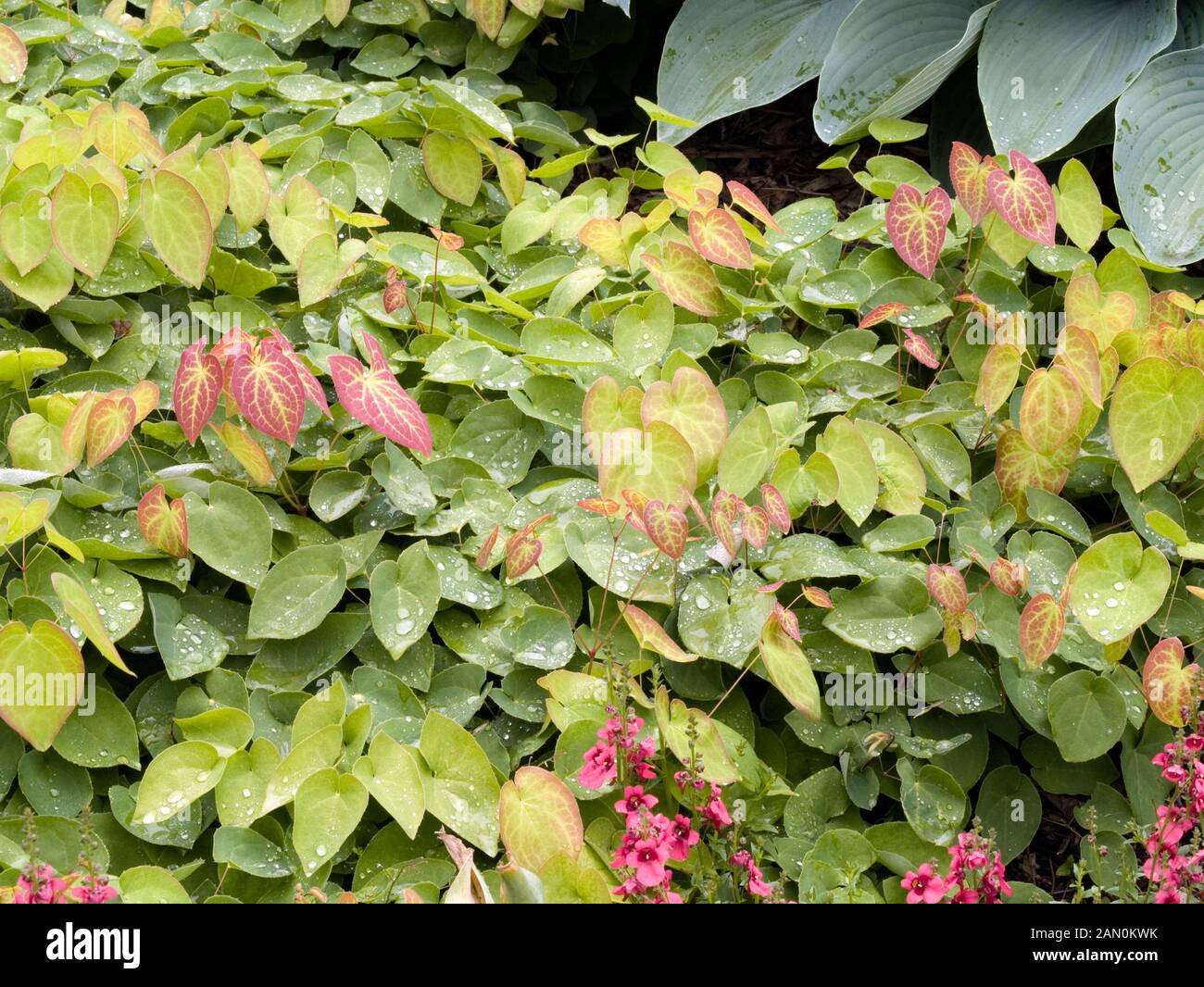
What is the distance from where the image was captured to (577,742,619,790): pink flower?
136 cm

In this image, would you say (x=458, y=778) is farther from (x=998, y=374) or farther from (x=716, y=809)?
(x=998, y=374)

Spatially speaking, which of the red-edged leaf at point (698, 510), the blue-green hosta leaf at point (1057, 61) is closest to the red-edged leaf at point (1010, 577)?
the red-edged leaf at point (698, 510)

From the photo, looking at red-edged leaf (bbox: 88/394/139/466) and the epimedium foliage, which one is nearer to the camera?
red-edged leaf (bbox: 88/394/139/466)

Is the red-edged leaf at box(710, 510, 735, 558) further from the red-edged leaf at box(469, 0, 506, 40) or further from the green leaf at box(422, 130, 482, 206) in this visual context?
the red-edged leaf at box(469, 0, 506, 40)

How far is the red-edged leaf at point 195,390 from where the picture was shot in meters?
1.58

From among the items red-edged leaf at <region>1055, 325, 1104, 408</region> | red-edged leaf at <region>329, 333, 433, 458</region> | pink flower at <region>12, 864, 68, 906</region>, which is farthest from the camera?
red-edged leaf at <region>1055, 325, 1104, 408</region>

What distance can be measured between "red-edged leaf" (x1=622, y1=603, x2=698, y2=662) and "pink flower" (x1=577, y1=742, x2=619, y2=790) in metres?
0.17

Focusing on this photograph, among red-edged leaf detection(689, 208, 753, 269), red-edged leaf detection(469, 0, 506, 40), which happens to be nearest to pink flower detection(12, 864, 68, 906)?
red-edged leaf detection(689, 208, 753, 269)

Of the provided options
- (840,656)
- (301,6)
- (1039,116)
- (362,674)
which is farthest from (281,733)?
(301,6)

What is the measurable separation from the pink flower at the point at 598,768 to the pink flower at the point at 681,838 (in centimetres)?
9

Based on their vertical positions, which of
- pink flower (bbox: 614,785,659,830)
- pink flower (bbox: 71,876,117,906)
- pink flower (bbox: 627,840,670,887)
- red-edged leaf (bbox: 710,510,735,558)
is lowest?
pink flower (bbox: 71,876,117,906)

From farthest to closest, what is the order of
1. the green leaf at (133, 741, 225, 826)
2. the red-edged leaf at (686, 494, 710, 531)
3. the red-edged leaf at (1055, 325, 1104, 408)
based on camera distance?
the red-edged leaf at (1055, 325, 1104, 408) < the red-edged leaf at (686, 494, 710, 531) < the green leaf at (133, 741, 225, 826)

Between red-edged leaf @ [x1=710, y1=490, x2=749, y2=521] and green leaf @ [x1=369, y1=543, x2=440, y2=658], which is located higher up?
red-edged leaf @ [x1=710, y1=490, x2=749, y2=521]

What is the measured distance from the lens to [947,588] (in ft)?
5.14
